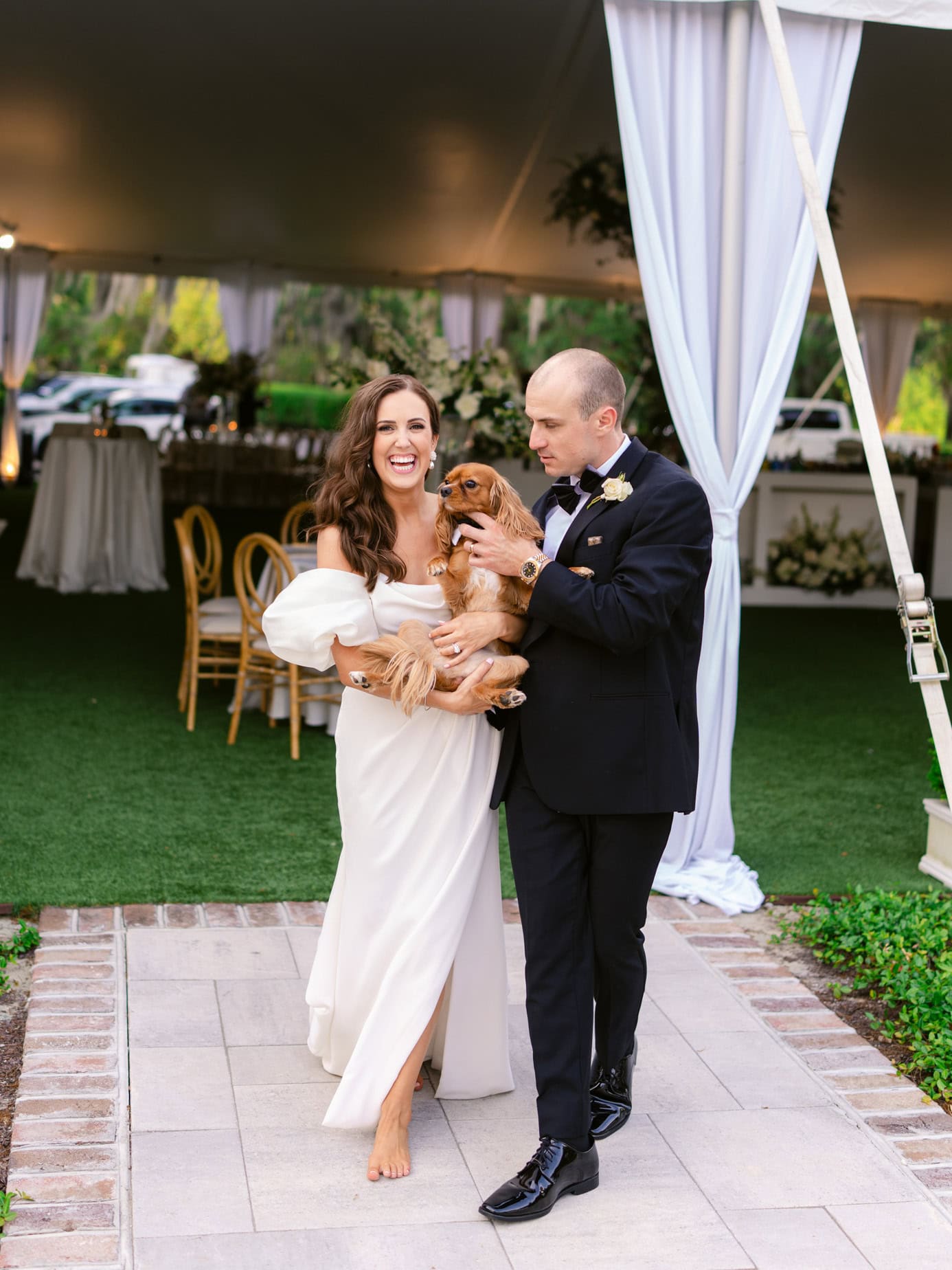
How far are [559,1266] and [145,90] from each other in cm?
865

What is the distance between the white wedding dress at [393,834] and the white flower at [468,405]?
172 inches

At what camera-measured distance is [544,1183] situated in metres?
2.54

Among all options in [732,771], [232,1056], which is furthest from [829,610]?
[232,1056]

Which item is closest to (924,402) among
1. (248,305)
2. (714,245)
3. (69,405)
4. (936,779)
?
(69,405)

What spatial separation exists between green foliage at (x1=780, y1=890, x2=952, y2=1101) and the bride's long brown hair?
1754 mm

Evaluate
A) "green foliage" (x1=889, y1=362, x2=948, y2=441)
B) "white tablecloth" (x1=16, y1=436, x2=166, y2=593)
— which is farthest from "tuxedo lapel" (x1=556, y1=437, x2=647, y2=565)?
"green foliage" (x1=889, y1=362, x2=948, y2=441)

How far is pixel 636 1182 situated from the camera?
106 inches

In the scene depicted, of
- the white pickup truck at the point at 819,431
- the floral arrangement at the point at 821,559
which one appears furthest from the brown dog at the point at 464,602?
the white pickup truck at the point at 819,431

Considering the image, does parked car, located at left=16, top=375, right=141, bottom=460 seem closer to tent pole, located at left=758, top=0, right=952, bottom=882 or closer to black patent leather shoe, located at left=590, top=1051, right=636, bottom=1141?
tent pole, located at left=758, top=0, right=952, bottom=882

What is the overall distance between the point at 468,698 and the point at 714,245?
2.54 meters

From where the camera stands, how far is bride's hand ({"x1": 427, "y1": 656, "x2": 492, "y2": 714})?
8.32 ft

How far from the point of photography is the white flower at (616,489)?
2.50 metres

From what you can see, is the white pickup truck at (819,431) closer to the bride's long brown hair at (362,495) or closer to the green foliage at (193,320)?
the bride's long brown hair at (362,495)

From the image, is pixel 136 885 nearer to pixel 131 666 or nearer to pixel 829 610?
pixel 131 666
